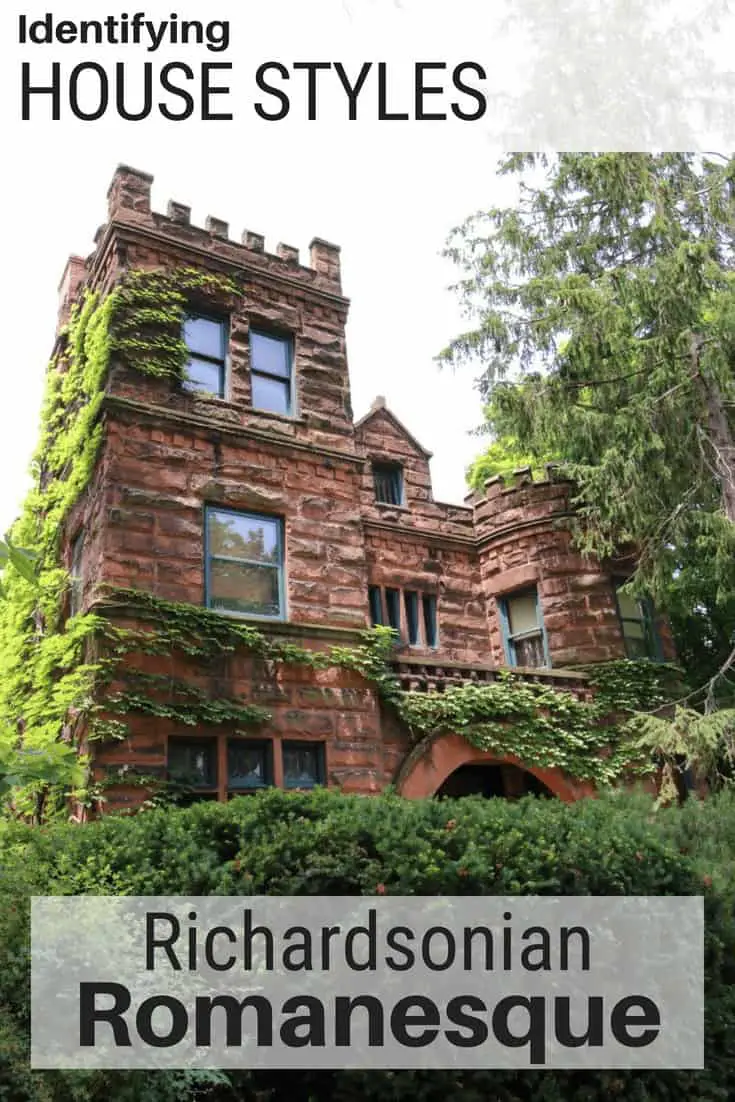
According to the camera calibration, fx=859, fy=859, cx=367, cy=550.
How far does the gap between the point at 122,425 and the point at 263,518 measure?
2405mm

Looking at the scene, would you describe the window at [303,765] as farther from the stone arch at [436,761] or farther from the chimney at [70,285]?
the chimney at [70,285]

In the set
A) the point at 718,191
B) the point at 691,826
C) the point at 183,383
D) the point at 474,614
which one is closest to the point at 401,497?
the point at 474,614

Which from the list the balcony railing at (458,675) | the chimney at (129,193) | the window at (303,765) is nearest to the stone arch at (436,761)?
the balcony railing at (458,675)

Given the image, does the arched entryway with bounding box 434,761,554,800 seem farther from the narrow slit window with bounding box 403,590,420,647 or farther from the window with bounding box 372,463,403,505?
the window with bounding box 372,463,403,505

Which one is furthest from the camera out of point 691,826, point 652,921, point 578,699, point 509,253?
point 509,253

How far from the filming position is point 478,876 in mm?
5793

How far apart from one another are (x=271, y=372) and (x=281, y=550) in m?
3.20

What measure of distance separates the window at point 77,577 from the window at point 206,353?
2884 millimetres

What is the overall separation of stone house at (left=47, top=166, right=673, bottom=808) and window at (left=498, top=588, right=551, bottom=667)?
0.04m

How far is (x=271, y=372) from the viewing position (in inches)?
553

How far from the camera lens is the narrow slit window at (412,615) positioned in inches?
667

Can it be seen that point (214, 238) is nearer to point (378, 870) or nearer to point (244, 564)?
point (244, 564)

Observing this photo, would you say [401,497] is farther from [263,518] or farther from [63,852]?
[63,852]

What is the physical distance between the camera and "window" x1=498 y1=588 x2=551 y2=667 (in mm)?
16562
